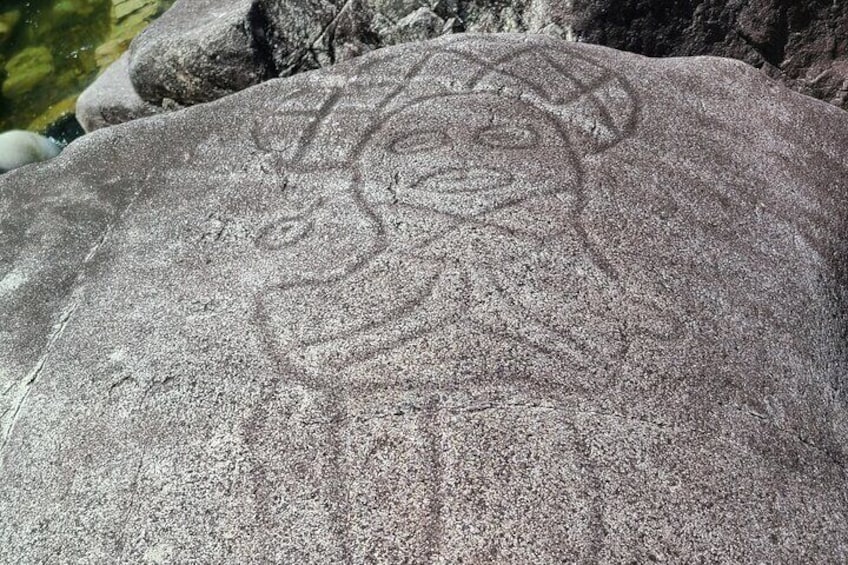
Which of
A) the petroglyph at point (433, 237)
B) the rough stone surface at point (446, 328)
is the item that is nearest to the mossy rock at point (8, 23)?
the rough stone surface at point (446, 328)

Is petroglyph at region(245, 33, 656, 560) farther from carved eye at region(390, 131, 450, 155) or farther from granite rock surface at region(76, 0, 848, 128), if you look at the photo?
granite rock surface at region(76, 0, 848, 128)

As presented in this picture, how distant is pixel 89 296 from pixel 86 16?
3.48m

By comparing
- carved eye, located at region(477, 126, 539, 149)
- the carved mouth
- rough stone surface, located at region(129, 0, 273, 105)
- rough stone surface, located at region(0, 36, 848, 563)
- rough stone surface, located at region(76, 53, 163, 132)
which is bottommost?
rough stone surface, located at region(76, 53, 163, 132)

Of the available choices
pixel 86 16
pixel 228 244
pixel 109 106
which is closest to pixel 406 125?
pixel 228 244

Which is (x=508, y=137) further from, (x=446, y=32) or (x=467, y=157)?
(x=446, y=32)

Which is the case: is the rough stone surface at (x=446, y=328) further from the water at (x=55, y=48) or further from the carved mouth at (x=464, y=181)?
the water at (x=55, y=48)

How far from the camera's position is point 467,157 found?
154 centimetres

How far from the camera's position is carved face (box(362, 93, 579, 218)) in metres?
1.45

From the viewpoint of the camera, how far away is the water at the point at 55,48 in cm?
398

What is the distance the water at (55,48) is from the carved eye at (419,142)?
2.76 meters

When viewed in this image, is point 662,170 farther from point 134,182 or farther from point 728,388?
point 134,182

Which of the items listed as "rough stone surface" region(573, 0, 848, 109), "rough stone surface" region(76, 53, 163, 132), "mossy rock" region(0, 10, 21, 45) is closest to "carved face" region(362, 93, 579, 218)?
"rough stone surface" region(573, 0, 848, 109)

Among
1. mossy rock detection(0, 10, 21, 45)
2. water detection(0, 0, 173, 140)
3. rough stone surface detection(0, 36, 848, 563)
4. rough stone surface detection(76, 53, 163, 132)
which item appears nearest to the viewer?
rough stone surface detection(0, 36, 848, 563)

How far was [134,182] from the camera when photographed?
171 cm
